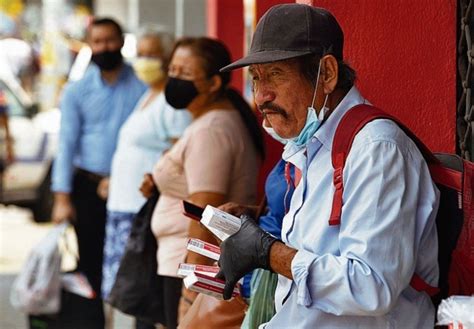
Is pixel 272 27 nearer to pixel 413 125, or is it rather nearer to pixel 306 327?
pixel 306 327

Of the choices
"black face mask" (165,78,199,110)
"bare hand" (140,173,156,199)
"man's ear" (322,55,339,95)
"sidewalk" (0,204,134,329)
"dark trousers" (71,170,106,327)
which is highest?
"man's ear" (322,55,339,95)

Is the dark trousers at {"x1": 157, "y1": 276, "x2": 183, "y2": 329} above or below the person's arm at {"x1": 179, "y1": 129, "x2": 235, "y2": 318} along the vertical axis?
below

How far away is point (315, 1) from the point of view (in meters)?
3.91

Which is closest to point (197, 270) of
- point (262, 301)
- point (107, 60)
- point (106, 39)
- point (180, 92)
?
A: point (262, 301)

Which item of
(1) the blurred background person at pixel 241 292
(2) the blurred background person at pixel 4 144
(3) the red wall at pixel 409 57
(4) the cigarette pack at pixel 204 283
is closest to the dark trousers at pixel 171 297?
(1) the blurred background person at pixel 241 292

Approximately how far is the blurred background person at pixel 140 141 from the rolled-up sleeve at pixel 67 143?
32 centimetres

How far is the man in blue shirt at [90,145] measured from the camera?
22.8ft

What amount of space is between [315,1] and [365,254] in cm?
144

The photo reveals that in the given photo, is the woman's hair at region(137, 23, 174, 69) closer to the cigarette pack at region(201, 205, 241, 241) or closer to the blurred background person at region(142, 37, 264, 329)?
the blurred background person at region(142, 37, 264, 329)

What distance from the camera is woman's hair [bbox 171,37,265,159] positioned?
5024mm

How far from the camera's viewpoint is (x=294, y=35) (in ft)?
9.58

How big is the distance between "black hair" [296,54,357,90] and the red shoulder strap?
0.09 m

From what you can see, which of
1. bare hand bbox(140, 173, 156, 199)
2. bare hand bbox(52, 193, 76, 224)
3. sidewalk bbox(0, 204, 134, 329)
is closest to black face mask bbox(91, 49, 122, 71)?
bare hand bbox(52, 193, 76, 224)

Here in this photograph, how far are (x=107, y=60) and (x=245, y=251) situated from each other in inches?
171
